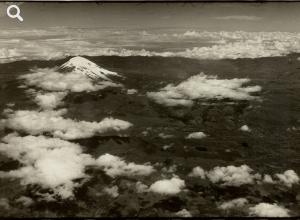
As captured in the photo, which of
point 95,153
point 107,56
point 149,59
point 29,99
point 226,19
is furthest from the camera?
point 95,153

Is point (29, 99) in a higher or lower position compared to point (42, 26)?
lower

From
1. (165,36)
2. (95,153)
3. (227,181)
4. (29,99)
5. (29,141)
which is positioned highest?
(165,36)

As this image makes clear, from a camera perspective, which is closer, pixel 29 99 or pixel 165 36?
pixel 165 36

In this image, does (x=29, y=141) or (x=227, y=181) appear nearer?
(x=29, y=141)

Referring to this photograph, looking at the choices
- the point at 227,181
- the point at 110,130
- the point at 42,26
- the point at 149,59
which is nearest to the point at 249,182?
the point at 227,181

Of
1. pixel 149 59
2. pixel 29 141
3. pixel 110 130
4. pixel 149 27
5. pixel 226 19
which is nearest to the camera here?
pixel 226 19

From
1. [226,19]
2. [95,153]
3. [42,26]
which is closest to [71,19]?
[42,26]

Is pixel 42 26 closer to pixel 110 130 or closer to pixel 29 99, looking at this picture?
pixel 29 99

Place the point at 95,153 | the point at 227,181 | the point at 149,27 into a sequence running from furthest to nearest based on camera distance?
the point at 95,153, the point at 227,181, the point at 149,27

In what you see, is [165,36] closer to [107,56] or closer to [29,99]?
[107,56]
